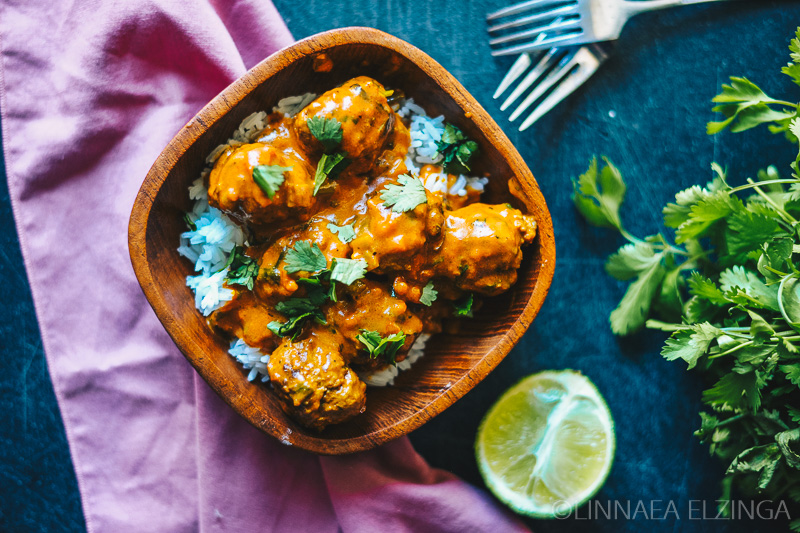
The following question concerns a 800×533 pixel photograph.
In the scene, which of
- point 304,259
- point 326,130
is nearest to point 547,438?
point 304,259

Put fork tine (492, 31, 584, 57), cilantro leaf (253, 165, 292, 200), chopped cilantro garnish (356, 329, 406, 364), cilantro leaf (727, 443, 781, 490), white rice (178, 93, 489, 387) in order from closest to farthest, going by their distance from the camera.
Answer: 1. cilantro leaf (253, 165, 292, 200)
2. chopped cilantro garnish (356, 329, 406, 364)
3. white rice (178, 93, 489, 387)
4. cilantro leaf (727, 443, 781, 490)
5. fork tine (492, 31, 584, 57)

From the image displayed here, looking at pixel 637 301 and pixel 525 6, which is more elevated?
pixel 525 6

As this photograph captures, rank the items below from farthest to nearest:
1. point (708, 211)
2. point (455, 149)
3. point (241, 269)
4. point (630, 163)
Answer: point (630, 163) → point (708, 211) → point (455, 149) → point (241, 269)

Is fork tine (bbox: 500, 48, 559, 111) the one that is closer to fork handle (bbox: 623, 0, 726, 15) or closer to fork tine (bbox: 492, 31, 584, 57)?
fork tine (bbox: 492, 31, 584, 57)

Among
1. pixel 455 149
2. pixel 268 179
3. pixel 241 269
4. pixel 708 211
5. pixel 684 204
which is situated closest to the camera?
pixel 268 179

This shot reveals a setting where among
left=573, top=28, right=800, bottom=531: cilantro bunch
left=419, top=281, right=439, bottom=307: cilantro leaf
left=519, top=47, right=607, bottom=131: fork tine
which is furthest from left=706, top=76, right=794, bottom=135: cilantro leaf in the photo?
left=419, top=281, right=439, bottom=307: cilantro leaf

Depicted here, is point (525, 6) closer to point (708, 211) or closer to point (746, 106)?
point (746, 106)
